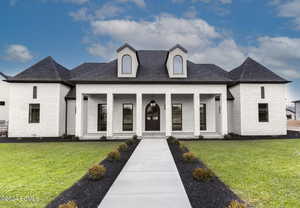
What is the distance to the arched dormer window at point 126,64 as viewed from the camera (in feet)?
46.5

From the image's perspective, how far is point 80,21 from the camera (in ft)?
66.5

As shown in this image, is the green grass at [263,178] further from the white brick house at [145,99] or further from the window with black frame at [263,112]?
the window with black frame at [263,112]

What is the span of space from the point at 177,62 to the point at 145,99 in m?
4.73

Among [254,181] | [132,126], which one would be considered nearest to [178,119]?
[132,126]

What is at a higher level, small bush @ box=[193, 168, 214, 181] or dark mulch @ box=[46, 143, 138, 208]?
small bush @ box=[193, 168, 214, 181]

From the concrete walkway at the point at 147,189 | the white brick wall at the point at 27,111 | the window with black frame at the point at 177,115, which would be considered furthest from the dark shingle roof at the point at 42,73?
the concrete walkway at the point at 147,189

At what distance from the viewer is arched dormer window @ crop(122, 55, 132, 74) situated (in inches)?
558

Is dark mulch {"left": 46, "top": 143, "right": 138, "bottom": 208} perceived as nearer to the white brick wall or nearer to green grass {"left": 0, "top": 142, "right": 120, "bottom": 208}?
green grass {"left": 0, "top": 142, "right": 120, "bottom": 208}

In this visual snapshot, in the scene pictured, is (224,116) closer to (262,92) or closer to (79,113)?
(262,92)

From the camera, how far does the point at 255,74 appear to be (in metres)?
16.0

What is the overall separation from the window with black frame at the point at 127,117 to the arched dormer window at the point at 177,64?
564 centimetres

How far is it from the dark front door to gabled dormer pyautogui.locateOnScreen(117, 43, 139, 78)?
3.76 meters

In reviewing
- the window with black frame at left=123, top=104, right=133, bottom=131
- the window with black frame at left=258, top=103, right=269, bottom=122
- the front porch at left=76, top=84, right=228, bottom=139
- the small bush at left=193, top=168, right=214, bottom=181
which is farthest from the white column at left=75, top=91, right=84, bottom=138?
the window with black frame at left=258, top=103, right=269, bottom=122

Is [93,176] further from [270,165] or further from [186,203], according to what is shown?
[270,165]
